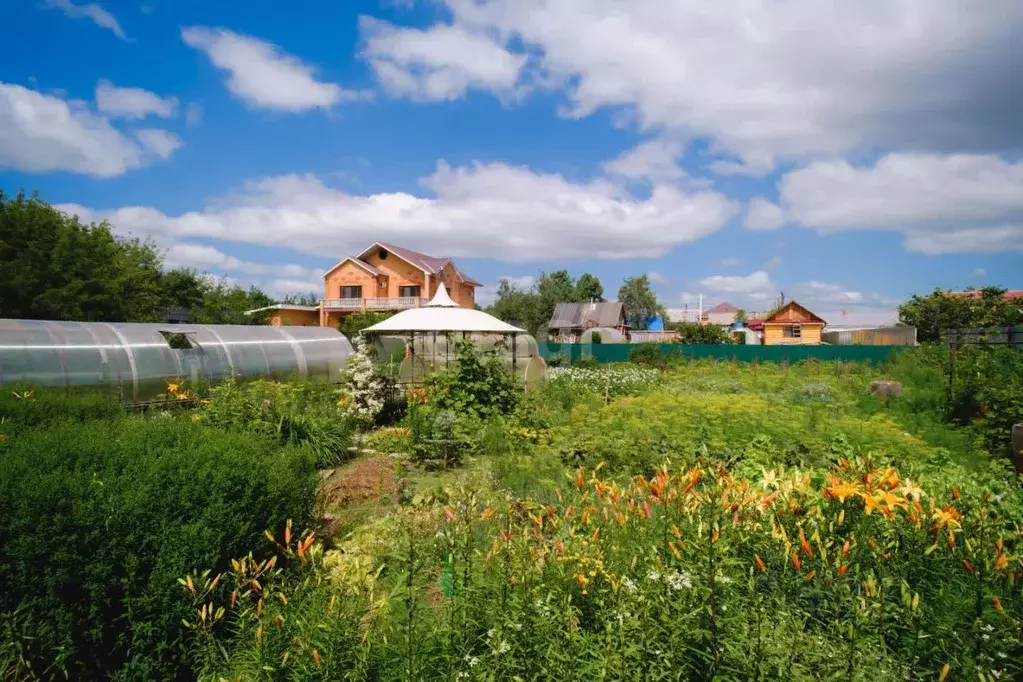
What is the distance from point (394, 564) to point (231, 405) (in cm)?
452

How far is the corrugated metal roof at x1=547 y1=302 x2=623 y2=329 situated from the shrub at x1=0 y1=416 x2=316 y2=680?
155 ft

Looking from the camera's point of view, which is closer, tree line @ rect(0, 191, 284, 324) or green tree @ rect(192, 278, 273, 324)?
tree line @ rect(0, 191, 284, 324)

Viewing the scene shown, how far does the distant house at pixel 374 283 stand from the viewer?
38.7 m

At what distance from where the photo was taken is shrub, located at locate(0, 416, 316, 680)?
8.48ft

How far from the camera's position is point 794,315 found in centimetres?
3850

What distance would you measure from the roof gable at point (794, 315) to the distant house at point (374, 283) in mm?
22048

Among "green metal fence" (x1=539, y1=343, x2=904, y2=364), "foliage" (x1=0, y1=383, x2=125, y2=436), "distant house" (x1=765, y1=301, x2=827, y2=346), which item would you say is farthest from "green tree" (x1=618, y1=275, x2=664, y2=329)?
"foliage" (x1=0, y1=383, x2=125, y2=436)

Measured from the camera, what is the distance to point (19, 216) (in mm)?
19484

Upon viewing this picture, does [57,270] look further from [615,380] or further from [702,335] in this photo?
[702,335]

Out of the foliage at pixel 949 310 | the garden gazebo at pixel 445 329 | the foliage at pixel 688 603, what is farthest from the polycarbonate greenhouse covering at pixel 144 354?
the foliage at pixel 949 310

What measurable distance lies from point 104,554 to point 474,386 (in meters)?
6.33

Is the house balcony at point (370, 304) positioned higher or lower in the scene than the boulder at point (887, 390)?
higher

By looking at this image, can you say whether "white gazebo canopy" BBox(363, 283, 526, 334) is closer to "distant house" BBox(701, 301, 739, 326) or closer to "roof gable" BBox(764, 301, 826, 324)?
"roof gable" BBox(764, 301, 826, 324)

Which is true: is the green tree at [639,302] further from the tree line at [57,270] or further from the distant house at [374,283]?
the tree line at [57,270]
